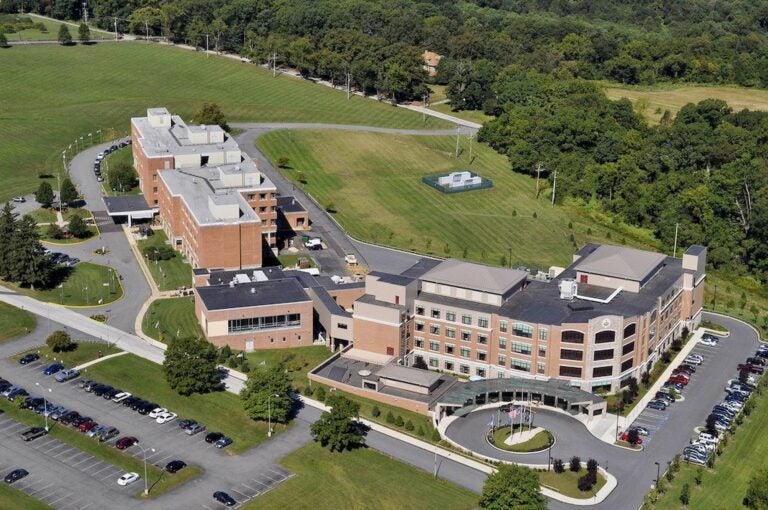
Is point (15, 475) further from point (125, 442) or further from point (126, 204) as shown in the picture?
point (126, 204)

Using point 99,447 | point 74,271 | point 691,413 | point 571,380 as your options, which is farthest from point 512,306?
point 74,271

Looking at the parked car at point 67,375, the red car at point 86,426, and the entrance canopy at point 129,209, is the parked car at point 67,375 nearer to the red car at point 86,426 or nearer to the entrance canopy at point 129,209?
the red car at point 86,426

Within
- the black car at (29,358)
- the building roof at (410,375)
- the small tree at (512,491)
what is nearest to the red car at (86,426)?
the black car at (29,358)

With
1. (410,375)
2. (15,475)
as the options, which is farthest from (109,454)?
(410,375)

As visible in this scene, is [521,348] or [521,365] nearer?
[521,348]

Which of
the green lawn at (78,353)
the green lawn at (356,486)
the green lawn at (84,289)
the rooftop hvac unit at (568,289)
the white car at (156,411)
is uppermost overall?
the rooftop hvac unit at (568,289)

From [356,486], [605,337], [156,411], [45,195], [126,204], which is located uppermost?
[605,337]

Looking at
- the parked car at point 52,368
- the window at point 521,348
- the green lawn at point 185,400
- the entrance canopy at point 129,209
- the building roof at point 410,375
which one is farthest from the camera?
the entrance canopy at point 129,209
